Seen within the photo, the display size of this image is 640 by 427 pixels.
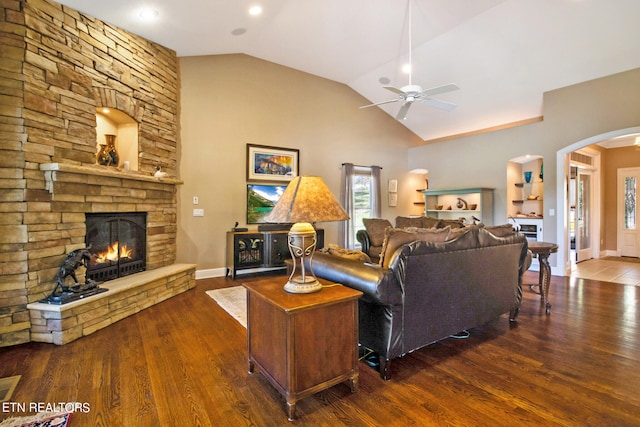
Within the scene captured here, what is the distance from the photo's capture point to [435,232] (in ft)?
8.41

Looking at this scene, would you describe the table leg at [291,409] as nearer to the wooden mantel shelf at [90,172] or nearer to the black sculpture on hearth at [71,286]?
the black sculpture on hearth at [71,286]

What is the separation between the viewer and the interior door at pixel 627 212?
7582mm

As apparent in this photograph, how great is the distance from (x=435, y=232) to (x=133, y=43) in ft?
14.8

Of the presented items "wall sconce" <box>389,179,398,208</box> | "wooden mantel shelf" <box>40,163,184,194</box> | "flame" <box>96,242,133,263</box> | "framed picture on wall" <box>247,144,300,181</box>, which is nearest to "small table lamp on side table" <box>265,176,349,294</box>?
"wooden mantel shelf" <box>40,163,184,194</box>

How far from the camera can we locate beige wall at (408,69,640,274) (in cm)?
516

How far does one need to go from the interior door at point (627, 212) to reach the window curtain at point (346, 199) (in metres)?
6.65

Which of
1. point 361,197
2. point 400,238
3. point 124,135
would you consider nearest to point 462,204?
point 361,197

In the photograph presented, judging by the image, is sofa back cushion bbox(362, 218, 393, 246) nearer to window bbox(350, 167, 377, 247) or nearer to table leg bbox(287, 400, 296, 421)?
window bbox(350, 167, 377, 247)

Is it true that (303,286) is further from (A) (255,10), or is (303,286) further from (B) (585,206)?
(B) (585,206)

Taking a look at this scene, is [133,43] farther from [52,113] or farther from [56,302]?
[56,302]

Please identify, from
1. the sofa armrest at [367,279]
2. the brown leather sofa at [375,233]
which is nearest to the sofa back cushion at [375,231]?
the brown leather sofa at [375,233]

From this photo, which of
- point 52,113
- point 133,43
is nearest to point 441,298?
point 52,113

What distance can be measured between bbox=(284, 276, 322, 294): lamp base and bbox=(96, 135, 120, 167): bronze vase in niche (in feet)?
10.2

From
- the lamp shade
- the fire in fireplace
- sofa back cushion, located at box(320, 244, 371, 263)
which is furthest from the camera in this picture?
the fire in fireplace
